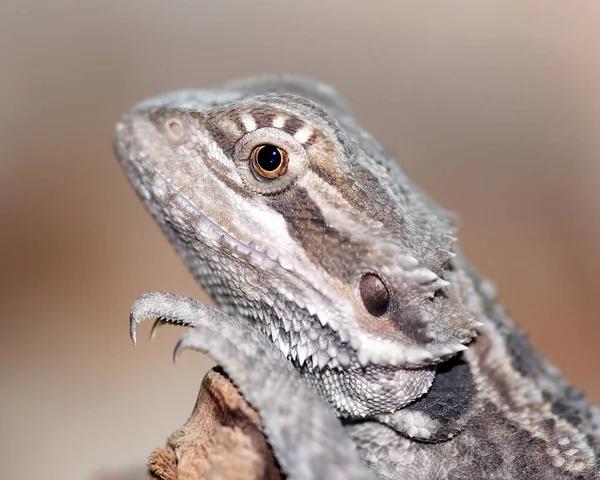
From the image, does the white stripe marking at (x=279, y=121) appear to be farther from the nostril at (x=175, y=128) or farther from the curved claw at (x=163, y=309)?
the curved claw at (x=163, y=309)

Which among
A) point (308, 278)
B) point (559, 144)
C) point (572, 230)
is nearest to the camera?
point (308, 278)

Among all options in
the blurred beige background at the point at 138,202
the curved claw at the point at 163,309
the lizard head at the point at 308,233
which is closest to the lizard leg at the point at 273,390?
the curved claw at the point at 163,309

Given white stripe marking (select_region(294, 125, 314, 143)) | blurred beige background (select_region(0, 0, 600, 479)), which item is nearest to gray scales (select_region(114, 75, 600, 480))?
white stripe marking (select_region(294, 125, 314, 143))

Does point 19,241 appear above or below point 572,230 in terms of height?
below

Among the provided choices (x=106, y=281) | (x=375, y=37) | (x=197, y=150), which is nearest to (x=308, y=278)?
(x=197, y=150)

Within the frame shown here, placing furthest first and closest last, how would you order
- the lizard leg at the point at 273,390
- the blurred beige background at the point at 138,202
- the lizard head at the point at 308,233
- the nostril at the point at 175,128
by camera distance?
the blurred beige background at the point at 138,202, the nostril at the point at 175,128, the lizard head at the point at 308,233, the lizard leg at the point at 273,390

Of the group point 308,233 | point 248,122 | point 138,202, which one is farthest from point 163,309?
point 138,202

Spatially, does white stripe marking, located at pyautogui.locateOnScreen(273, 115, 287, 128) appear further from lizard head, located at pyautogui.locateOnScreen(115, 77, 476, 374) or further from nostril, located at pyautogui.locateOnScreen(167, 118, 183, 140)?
nostril, located at pyautogui.locateOnScreen(167, 118, 183, 140)

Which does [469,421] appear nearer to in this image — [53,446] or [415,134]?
[53,446]

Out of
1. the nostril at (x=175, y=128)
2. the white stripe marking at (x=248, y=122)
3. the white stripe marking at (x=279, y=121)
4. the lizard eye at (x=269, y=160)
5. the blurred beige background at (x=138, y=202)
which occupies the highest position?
the blurred beige background at (x=138, y=202)
